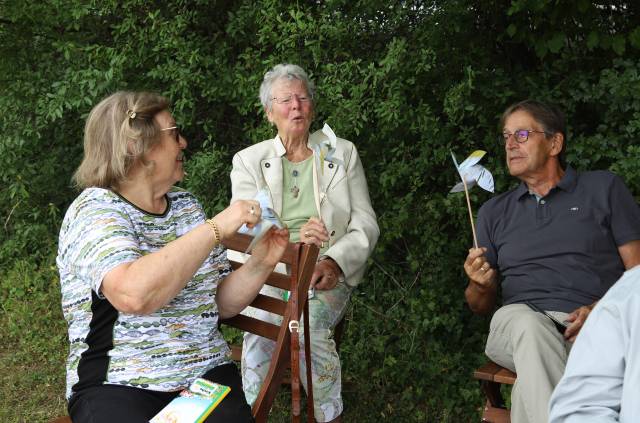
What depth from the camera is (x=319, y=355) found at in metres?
3.32

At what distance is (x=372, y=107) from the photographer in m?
4.60

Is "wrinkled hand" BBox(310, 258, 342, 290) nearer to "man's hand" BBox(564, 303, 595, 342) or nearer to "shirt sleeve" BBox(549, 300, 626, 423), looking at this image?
"man's hand" BBox(564, 303, 595, 342)

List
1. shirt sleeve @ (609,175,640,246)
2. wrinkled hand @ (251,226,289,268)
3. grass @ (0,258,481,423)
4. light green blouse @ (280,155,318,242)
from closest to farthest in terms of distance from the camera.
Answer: wrinkled hand @ (251,226,289,268) < shirt sleeve @ (609,175,640,246) < light green blouse @ (280,155,318,242) < grass @ (0,258,481,423)

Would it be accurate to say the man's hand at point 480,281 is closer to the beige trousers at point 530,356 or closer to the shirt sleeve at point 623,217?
the beige trousers at point 530,356

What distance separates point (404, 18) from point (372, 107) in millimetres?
699

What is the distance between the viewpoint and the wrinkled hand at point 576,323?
291cm

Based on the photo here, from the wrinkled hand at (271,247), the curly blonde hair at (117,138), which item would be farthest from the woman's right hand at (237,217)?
the curly blonde hair at (117,138)

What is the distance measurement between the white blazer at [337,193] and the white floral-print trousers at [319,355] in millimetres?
155

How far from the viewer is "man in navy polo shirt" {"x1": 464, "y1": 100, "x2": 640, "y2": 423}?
10.2 feet

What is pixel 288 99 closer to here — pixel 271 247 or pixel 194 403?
pixel 271 247

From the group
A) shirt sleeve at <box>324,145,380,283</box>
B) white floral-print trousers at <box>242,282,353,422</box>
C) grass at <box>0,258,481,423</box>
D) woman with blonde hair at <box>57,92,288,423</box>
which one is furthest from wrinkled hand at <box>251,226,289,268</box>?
grass at <box>0,258,481,423</box>

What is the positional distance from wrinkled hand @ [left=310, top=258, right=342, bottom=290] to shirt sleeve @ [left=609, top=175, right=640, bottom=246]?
118 centimetres

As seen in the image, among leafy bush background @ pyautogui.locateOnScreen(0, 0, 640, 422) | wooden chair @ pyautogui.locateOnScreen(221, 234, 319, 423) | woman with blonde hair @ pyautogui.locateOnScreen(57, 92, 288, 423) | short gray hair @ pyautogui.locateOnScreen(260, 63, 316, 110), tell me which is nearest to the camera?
woman with blonde hair @ pyautogui.locateOnScreen(57, 92, 288, 423)

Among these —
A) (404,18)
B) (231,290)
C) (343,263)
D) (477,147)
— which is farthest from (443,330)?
(231,290)
